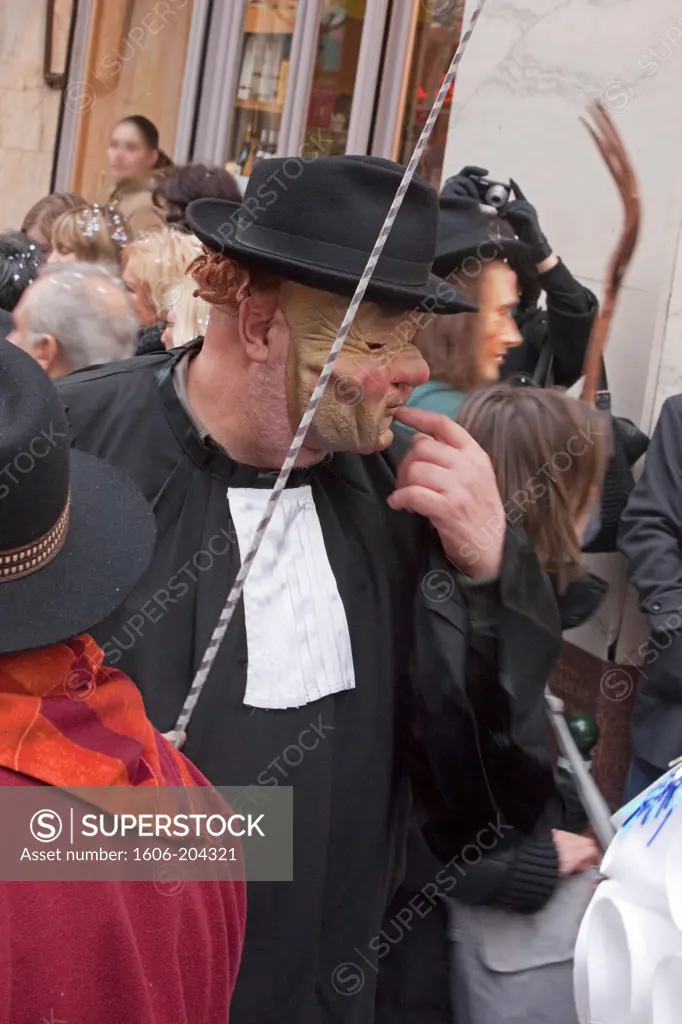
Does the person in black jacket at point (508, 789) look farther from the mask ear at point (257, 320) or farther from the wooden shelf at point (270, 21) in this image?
the wooden shelf at point (270, 21)

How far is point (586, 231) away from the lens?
195 inches

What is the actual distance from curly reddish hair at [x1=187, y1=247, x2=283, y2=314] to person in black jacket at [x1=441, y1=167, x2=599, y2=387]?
2.04 metres

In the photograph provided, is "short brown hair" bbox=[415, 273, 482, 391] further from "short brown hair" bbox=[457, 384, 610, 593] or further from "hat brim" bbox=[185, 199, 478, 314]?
"hat brim" bbox=[185, 199, 478, 314]

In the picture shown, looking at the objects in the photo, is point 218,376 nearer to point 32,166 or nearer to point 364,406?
point 364,406

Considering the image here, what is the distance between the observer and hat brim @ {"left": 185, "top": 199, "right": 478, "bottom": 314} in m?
1.94

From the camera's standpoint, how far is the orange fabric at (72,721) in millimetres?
1275


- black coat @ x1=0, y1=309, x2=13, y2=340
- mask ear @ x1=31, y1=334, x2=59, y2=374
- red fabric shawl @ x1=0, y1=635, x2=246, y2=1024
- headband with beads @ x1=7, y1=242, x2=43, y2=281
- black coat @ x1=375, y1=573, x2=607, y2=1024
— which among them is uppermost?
headband with beads @ x1=7, y1=242, x2=43, y2=281

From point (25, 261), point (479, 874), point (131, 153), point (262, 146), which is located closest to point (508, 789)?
point (479, 874)

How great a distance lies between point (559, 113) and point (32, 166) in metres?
5.73

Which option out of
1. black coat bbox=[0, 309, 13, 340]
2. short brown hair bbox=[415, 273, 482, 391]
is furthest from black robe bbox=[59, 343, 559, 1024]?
black coat bbox=[0, 309, 13, 340]

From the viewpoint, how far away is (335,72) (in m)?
7.35

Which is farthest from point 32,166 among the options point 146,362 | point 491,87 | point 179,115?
point 146,362

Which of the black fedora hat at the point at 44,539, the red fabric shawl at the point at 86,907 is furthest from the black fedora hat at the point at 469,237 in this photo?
the red fabric shawl at the point at 86,907

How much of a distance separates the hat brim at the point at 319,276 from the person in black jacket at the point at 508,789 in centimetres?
50
